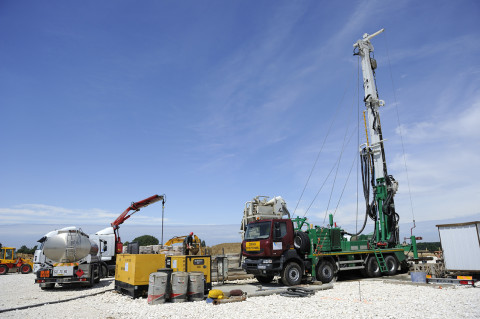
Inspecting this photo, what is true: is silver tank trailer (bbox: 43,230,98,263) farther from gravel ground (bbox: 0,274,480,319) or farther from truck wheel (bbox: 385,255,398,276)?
truck wheel (bbox: 385,255,398,276)

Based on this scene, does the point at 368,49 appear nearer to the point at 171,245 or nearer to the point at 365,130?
the point at 365,130

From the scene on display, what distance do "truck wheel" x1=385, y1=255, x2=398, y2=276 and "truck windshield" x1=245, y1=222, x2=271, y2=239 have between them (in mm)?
6990

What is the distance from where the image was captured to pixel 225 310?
8.45 m

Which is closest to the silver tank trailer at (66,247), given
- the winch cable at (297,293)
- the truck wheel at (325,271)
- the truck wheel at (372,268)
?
the winch cable at (297,293)

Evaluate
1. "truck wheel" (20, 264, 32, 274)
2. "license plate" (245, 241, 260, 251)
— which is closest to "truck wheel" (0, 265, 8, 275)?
"truck wheel" (20, 264, 32, 274)

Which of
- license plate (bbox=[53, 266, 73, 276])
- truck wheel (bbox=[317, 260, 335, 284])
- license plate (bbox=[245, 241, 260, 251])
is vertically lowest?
truck wheel (bbox=[317, 260, 335, 284])

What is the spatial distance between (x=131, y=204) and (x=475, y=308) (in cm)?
1793

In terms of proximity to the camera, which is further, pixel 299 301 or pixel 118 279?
pixel 118 279

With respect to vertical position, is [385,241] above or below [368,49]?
below

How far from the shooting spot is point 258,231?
13141 millimetres

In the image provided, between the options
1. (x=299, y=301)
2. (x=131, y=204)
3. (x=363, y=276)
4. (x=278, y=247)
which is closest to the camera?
(x=299, y=301)

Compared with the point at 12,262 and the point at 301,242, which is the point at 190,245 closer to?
the point at 301,242

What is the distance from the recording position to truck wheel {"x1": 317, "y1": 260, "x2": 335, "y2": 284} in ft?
43.9

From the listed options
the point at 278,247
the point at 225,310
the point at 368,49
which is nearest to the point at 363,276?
the point at 278,247
